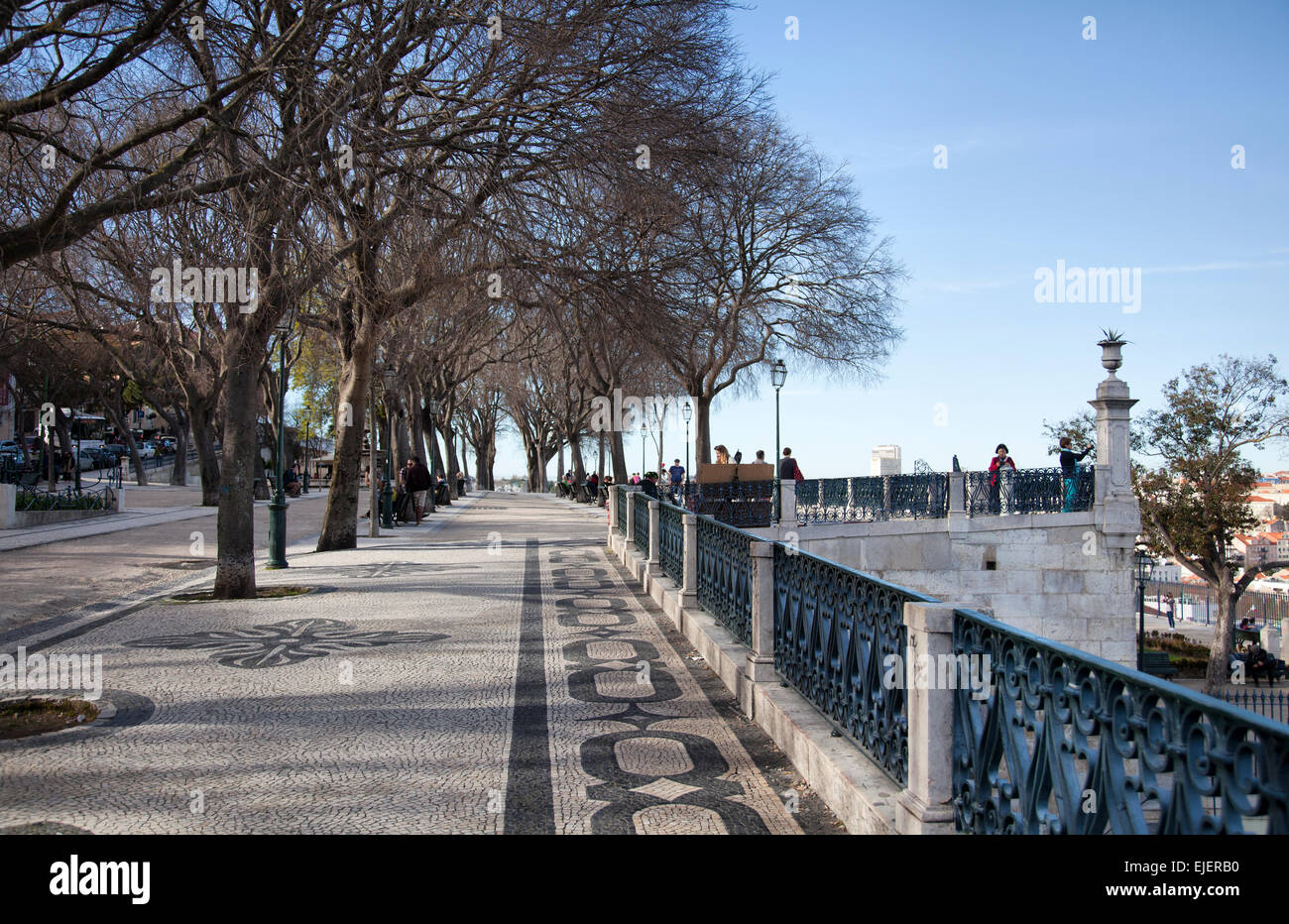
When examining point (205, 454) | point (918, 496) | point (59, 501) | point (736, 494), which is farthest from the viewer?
point (205, 454)

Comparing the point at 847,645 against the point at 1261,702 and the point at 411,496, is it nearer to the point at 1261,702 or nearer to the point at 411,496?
the point at 411,496

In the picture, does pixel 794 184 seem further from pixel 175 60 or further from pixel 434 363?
pixel 175 60

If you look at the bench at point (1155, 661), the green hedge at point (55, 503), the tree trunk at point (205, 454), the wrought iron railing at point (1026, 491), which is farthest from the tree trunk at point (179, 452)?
the bench at point (1155, 661)

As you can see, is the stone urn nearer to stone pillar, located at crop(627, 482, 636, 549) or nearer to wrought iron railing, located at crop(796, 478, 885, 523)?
wrought iron railing, located at crop(796, 478, 885, 523)

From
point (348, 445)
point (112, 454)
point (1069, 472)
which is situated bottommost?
point (1069, 472)

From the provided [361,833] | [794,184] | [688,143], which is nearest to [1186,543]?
[794,184]

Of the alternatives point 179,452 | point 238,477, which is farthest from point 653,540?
point 179,452

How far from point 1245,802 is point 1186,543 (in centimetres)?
3559

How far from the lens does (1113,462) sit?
83.4 feet

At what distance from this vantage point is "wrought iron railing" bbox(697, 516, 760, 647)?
26.4ft

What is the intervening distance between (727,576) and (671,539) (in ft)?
13.3

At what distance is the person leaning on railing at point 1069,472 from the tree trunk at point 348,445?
1734 centimetres

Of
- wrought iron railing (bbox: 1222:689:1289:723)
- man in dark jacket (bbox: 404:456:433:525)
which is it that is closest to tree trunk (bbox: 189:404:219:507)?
man in dark jacket (bbox: 404:456:433:525)
